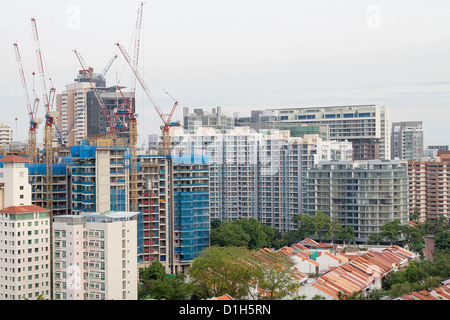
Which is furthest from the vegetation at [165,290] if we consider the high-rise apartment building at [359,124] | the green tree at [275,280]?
the high-rise apartment building at [359,124]

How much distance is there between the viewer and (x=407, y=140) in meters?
19.5

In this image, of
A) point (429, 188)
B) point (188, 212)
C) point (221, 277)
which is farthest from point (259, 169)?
point (221, 277)

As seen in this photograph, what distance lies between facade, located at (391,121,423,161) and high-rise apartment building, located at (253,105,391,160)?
1.03ft

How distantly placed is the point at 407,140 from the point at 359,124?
1.56 metres

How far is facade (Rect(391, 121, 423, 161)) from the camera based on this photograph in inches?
741

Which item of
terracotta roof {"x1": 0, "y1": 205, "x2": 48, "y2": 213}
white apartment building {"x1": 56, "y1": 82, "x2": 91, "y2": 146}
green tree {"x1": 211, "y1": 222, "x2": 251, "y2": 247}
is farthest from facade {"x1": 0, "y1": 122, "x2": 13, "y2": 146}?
terracotta roof {"x1": 0, "y1": 205, "x2": 48, "y2": 213}

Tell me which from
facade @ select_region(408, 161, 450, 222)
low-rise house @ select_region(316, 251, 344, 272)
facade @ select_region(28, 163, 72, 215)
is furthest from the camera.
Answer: facade @ select_region(408, 161, 450, 222)

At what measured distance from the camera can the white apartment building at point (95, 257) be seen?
6668 millimetres

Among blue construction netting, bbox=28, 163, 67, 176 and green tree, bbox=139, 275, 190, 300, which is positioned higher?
blue construction netting, bbox=28, 163, 67, 176

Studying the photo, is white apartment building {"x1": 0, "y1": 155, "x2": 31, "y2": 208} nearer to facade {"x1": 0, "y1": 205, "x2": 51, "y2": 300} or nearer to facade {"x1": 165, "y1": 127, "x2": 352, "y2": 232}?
facade {"x1": 0, "y1": 205, "x2": 51, "y2": 300}

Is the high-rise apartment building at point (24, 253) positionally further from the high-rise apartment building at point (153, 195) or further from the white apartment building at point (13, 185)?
the high-rise apartment building at point (153, 195)

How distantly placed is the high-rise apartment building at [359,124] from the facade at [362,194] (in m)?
6.23
